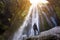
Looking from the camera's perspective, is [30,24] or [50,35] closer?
Answer: [50,35]

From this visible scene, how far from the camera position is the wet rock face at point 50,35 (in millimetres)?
2721

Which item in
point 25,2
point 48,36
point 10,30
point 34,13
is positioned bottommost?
point 48,36

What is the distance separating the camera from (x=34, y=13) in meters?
3.02

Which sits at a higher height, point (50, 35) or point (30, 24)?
point (30, 24)

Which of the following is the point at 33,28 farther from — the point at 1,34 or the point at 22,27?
the point at 1,34

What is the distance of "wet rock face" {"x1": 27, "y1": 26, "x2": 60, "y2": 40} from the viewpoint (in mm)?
2721

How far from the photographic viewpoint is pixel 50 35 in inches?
109

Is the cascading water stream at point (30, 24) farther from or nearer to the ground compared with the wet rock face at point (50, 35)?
farther from the ground

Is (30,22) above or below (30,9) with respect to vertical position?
below

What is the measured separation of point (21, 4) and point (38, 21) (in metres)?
0.43

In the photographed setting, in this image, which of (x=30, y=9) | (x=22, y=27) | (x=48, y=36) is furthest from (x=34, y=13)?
(x=48, y=36)

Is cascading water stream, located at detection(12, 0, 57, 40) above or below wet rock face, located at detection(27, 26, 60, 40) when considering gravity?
above

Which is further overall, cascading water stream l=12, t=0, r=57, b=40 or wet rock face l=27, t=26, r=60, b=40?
cascading water stream l=12, t=0, r=57, b=40

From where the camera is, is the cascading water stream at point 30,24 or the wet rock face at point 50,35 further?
the cascading water stream at point 30,24
